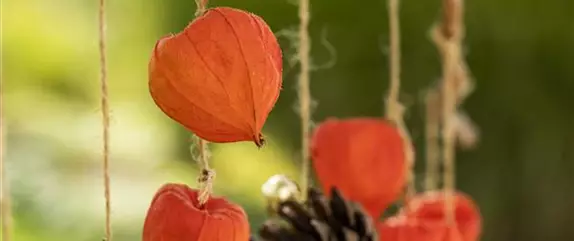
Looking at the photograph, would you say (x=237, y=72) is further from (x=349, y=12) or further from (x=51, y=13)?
(x=349, y=12)

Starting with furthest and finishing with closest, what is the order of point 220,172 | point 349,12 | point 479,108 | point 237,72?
point 479,108
point 349,12
point 220,172
point 237,72

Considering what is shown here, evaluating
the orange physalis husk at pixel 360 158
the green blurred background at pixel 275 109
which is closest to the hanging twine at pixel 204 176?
the orange physalis husk at pixel 360 158

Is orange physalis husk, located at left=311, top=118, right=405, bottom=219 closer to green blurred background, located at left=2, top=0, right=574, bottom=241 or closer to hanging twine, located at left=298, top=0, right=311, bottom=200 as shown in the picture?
hanging twine, located at left=298, top=0, right=311, bottom=200

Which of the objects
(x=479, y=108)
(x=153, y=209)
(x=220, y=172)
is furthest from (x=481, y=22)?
(x=153, y=209)

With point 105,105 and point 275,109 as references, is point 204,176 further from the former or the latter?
point 275,109

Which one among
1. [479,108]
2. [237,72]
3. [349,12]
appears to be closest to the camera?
[237,72]
